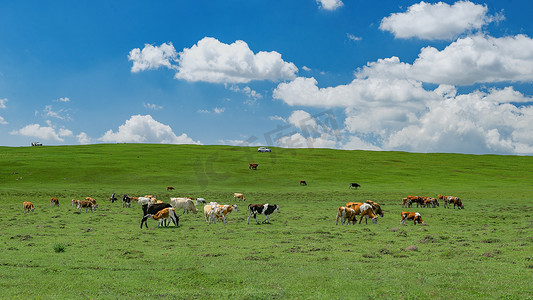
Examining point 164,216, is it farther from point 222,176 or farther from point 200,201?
point 222,176

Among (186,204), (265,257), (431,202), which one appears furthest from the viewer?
(431,202)

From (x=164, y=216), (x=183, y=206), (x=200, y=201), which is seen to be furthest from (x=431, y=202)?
(x=164, y=216)

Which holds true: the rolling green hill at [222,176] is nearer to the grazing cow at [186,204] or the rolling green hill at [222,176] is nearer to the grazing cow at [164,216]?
the grazing cow at [186,204]

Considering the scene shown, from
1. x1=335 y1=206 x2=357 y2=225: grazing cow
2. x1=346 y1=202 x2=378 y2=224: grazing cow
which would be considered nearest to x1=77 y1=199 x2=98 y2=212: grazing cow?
x1=335 y1=206 x2=357 y2=225: grazing cow

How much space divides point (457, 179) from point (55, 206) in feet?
230

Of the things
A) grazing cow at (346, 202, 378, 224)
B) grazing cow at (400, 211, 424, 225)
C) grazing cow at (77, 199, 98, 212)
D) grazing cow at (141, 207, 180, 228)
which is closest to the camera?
grazing cow at (141, 207, 180, 228)

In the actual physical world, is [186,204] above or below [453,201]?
below

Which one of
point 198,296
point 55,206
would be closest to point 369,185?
point 55,206

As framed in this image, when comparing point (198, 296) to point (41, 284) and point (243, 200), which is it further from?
point (243, 200)

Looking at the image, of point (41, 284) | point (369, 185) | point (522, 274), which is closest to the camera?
point (41, 284)

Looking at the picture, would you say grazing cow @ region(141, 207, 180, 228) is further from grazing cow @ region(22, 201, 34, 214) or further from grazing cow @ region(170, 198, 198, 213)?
grazing cow @ region(22, 201, 34, 214)

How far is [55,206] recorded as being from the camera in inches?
1475

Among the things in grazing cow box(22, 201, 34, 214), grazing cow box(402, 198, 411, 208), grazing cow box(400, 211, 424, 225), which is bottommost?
grazing cow box(22, 201, 34, 214)

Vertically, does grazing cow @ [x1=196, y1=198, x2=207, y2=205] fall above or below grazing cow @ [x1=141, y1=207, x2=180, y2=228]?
below
